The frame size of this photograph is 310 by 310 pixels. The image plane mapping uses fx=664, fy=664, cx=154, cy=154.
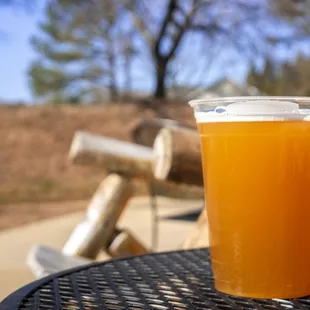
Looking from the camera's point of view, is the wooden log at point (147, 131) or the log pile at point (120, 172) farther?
the wooden log at point (147, 131)

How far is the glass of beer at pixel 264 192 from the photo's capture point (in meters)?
0.97

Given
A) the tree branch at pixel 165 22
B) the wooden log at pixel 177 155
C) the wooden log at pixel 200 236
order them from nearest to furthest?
the wooden log at pixel 200 236, the wooden log at pixel 177 155, the tree branch at pixel 165 22

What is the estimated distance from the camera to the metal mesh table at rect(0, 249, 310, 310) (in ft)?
3.46

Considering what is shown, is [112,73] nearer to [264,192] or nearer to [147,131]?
[147,131]

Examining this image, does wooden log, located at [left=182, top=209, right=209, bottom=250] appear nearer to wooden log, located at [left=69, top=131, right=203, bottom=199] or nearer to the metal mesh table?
wooden log, located at [left=69, top=131, right=203, bottom=199]

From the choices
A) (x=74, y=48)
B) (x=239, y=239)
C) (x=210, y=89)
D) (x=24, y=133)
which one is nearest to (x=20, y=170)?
(x=24, y=133)

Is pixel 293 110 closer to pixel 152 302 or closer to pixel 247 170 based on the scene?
pixel 247 170

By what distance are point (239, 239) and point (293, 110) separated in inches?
8.2

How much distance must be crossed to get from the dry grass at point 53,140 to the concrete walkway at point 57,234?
2.64 meters

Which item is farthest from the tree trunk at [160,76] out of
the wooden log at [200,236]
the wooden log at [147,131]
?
the wooden log at [200,236]

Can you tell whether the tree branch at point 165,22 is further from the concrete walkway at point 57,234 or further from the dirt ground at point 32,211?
the concrete walkway at point 57,234

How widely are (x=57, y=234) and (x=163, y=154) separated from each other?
2428 mm

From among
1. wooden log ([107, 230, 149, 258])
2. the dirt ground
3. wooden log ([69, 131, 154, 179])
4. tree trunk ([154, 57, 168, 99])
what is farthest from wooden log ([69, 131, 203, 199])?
tree trunk ([154, 57, 168, 99])

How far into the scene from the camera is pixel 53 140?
11391 millimetres
